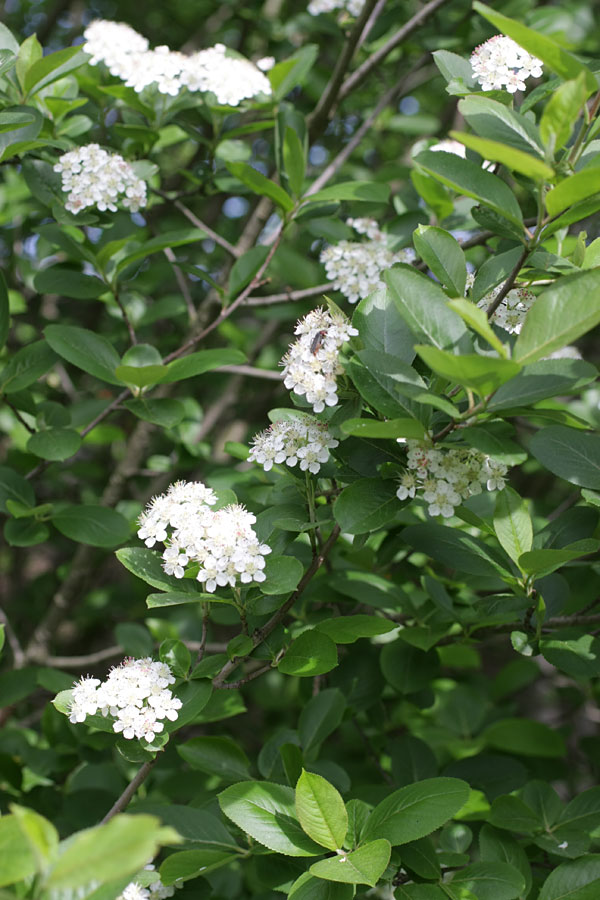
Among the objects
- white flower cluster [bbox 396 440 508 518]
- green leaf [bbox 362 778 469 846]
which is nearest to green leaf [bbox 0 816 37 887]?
green leaf [bbox 362 778 469 846]

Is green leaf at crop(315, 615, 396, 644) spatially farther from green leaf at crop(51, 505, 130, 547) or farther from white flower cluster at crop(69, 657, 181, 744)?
green leaf at crop(51, 505, 130, 547)

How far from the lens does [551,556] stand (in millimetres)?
1139

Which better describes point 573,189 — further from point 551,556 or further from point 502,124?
point 551,556

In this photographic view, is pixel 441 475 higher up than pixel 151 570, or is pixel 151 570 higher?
pixel 441 475

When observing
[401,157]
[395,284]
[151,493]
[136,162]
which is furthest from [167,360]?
[401,157]

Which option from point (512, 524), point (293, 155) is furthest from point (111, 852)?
point (293, 155)

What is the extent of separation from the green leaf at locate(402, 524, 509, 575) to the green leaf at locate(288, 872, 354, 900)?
19.1 inches

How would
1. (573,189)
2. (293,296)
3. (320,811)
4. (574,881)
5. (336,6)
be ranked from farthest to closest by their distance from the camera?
(336,6) < (293,296) < (574,881) < (320,811) < (573,189)

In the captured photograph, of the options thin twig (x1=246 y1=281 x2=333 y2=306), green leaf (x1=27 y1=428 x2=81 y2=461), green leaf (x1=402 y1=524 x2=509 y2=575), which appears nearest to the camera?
green leaf (x1=402 y1=524 x2=509 y2=575)

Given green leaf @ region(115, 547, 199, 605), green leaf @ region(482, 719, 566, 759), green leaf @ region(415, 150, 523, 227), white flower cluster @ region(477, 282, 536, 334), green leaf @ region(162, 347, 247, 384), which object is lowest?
green leaf @ region(482, 719, 566, 759)

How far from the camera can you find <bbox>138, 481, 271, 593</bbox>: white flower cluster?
1.10 metres

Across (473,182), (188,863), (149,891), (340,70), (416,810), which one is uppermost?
(473,182)

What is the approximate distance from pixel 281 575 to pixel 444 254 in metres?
0.52

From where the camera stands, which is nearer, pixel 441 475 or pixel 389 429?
pixel 389 429
